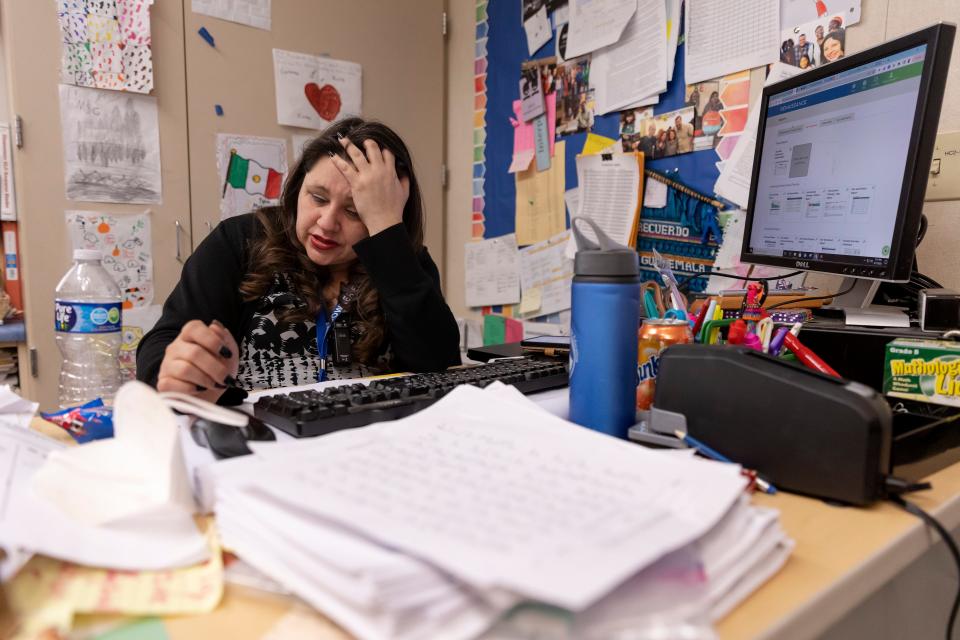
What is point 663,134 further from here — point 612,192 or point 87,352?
point 87,352

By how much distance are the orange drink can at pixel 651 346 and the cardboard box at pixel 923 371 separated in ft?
0.73

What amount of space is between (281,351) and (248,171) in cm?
95

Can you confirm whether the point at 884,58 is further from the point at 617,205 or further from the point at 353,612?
the point at 353,612

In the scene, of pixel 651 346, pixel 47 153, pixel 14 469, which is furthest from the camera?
pixel 47 153

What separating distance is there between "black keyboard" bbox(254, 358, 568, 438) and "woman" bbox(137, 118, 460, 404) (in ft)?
1.23

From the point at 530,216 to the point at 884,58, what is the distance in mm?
1181

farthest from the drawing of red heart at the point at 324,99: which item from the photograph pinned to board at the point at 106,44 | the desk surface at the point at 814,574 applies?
the desk surface at the point at 814,574

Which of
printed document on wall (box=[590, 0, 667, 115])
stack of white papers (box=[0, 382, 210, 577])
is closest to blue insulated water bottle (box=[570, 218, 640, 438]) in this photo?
stack of white papers (box=[0, 382, 210, 577])

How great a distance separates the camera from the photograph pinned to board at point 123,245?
1.68 meters

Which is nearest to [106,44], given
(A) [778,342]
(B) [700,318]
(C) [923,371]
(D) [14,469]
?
(D) [14,469]

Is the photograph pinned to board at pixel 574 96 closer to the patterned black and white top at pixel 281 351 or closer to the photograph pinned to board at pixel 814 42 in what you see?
the photograph pinned to board at pixel 814 42

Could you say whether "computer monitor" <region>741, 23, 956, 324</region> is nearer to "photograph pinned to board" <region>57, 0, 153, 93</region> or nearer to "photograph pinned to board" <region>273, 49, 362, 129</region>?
"photograph pinned to board" <region>273, 49, 362, 129</region>

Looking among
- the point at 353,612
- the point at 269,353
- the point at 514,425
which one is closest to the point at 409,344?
the point at 269,353

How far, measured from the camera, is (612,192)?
1635 millimetres
